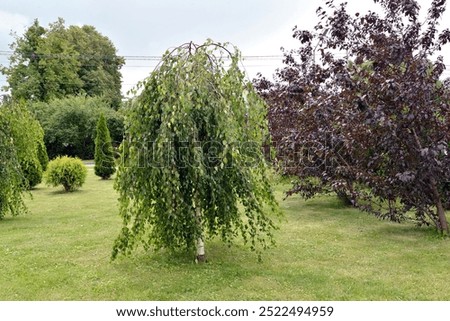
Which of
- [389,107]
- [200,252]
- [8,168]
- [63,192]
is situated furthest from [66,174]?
[389,107]

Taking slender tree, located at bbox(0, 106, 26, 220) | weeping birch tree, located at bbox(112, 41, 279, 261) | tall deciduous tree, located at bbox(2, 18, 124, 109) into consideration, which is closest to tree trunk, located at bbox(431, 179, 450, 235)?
weeping birch tree, located at bbox(112, 41, 279, 261)

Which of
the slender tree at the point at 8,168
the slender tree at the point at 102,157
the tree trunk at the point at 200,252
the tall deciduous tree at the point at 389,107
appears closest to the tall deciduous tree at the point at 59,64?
the slender tree at the point at 102,157

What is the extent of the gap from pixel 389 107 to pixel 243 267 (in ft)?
9.48

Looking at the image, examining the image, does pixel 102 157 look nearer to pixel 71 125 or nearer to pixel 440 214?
pixel 71 125

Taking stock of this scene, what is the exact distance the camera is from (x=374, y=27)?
6012mm

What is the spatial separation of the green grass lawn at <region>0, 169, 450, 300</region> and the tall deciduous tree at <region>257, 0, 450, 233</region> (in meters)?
0.73

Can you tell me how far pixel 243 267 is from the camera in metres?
4.34

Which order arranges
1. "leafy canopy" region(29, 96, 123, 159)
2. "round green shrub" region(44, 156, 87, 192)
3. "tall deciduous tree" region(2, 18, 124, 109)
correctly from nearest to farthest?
"round green shrub" region(44, 156, 87, 192), "leafy canopy" region(29, 96, 123, 159), "tall deciduous tree" region(2, 18, 124, 109)

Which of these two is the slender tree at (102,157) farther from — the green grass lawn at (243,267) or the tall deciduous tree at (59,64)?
the tall deciduous tree at (59,64)

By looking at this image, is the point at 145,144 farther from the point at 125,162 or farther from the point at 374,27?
the point at 374,27

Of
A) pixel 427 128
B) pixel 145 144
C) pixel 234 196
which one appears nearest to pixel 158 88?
pixel 145 144

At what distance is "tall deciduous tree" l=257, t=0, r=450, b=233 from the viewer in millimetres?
5156

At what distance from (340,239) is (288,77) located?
4063 mm

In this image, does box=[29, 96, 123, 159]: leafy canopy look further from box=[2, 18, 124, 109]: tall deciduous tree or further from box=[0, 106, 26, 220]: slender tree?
box=[0, 106, 26, 220]: slender tree
